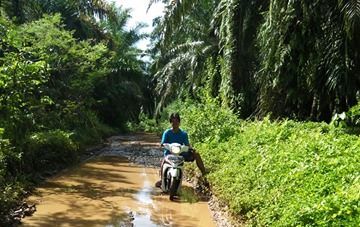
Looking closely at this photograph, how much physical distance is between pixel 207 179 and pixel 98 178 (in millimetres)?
3738

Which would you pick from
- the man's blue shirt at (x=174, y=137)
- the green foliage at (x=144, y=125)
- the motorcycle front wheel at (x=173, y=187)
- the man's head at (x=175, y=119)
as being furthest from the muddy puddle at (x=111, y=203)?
the green foliage at (x=144, y=125)

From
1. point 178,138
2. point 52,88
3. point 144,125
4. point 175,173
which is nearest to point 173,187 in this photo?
point 175,173

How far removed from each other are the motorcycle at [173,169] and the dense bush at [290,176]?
701 mm

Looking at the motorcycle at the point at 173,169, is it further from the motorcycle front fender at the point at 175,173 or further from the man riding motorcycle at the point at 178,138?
the man riding motorcycle at the point at 178,138

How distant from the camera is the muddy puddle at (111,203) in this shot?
801cm

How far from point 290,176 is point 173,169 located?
11.6ft

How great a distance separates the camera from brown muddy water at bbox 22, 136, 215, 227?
8.01 meters

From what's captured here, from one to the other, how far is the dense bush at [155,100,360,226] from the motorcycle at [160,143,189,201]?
0.70 m

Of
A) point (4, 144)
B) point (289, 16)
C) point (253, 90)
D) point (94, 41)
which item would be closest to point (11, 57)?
point (4, 144)

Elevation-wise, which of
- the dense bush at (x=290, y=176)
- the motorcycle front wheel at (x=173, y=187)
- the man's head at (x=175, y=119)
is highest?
the man's head at (x=175, y=119)

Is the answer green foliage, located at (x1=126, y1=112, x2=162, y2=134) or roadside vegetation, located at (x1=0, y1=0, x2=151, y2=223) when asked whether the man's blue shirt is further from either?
green foliage, located at (x1=126, y1=112, x2=162, y2=134)

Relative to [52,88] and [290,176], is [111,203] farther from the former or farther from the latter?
[52,88]

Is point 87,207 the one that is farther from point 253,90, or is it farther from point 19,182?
point 253,90

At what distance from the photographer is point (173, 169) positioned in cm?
941
